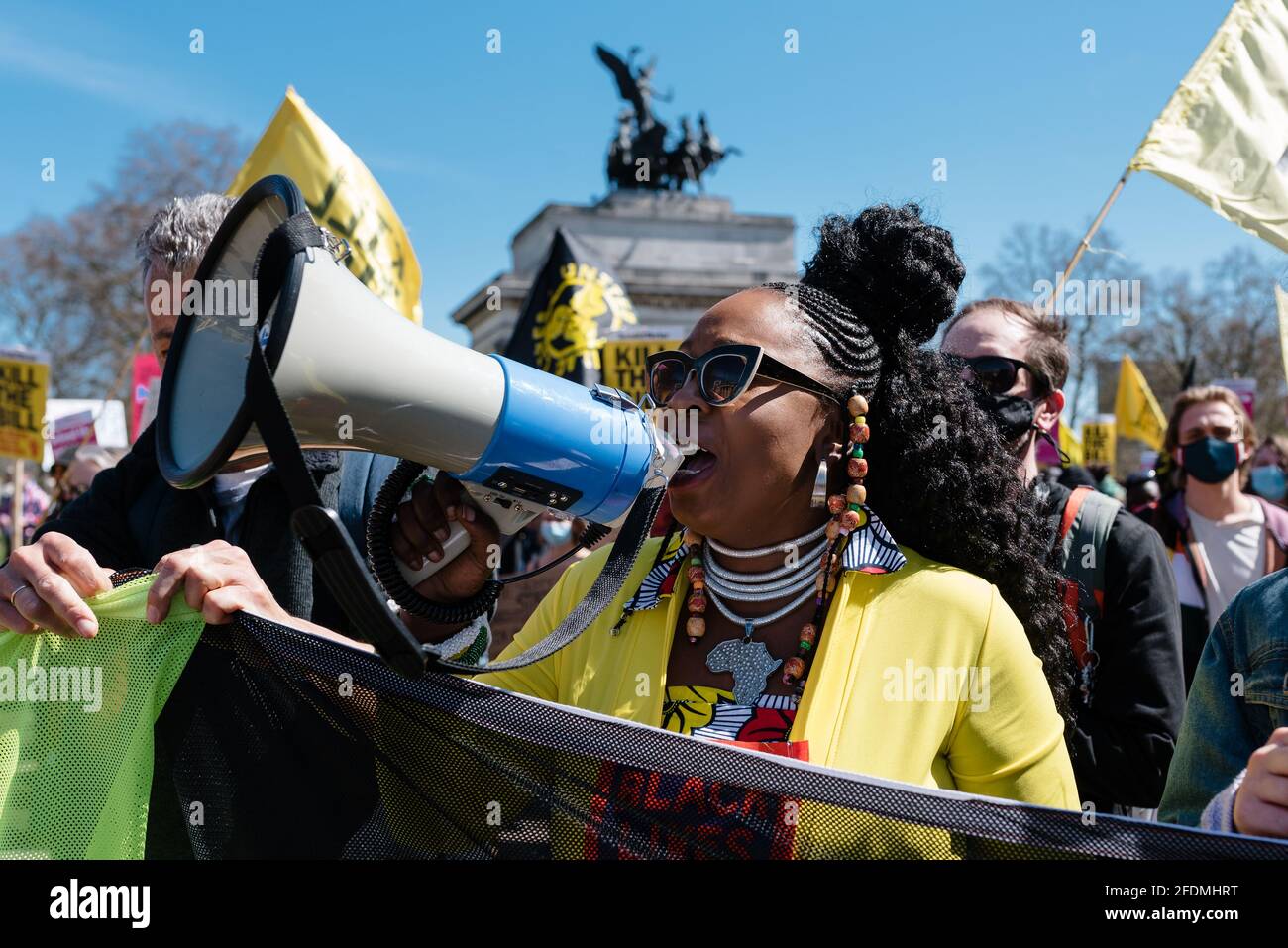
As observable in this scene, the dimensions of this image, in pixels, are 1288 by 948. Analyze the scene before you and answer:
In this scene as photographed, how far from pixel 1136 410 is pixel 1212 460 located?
8.57 m

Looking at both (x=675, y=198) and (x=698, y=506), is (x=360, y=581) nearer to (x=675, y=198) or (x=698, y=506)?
(x=698, y=506)

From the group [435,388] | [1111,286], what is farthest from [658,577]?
[1111,286]

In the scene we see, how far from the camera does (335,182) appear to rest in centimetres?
488

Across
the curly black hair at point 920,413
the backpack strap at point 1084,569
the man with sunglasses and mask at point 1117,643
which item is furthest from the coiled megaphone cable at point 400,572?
the backpack strap at point 1084,569

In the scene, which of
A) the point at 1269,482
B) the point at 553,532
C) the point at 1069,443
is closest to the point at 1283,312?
the point at 1269,482

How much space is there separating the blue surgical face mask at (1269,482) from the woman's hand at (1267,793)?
6.52 meters

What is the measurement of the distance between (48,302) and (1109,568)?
37.6 m

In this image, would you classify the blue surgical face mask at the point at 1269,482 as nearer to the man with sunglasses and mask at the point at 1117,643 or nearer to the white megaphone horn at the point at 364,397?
the man with sunglasses and mask at the point at 1117,643

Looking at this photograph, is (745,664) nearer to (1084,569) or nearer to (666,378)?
(666,378)

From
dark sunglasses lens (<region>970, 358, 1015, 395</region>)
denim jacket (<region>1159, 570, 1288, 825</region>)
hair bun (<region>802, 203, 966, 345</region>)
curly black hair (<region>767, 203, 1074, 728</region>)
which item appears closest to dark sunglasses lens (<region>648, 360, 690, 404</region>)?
curly black hair (<region>767, 203, 1074, 728</region>)

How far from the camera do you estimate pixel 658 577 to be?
6.59ft

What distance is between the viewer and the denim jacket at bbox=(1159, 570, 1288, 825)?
→ 1589 millimetres

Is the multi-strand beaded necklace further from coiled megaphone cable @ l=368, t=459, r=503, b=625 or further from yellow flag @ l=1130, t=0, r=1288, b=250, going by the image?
yellow flag @ l=1130, t=0, r=1288, b=250

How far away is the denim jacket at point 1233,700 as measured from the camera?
1589 millimetres
